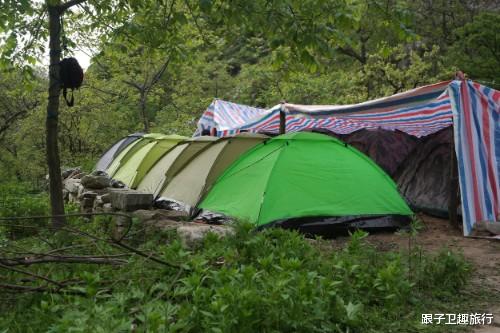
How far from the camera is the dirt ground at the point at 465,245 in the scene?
4.70m

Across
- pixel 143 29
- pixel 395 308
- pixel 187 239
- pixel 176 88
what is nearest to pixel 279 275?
pixel 395 308

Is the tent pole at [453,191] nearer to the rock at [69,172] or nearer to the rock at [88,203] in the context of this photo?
the rock at [88,203]

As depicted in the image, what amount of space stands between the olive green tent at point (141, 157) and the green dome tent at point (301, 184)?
3.37 m

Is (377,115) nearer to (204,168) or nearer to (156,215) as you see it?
(204,168)

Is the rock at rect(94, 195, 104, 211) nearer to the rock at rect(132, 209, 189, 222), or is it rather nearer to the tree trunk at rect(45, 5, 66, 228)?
the rock at rect(132, 209, 189, 222)

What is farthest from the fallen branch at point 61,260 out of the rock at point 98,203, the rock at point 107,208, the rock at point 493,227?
the rock at point 493,227

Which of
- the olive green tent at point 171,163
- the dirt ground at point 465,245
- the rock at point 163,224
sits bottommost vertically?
the dirt ground at point 465,245

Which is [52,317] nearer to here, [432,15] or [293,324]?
[293,324]

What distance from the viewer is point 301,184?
6.73 meters

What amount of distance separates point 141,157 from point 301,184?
5388 mm

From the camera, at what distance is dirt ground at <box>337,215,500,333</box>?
Answer: 470 cm

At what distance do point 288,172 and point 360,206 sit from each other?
109 cm

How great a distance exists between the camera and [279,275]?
11.2 feet

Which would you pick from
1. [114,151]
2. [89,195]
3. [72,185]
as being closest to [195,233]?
[89,195]
